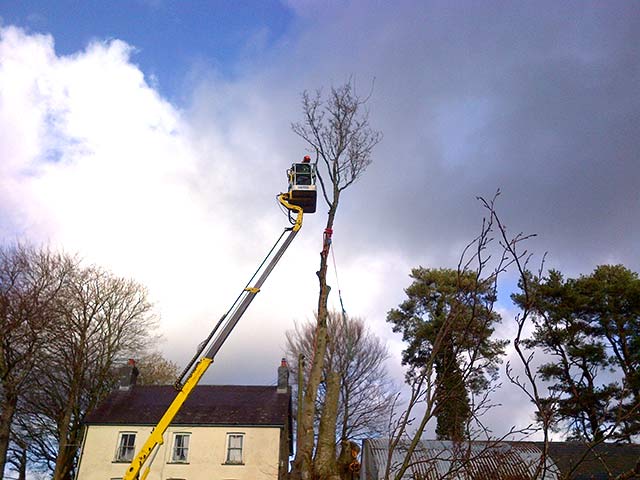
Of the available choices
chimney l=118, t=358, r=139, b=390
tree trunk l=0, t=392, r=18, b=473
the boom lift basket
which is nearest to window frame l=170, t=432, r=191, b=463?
chimney l=118, t=358, r=139, b=390

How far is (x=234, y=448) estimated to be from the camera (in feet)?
70.2

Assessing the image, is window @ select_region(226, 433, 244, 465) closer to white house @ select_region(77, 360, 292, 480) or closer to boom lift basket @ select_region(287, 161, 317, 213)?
white house @ select_region(77, 360, 292, 480)

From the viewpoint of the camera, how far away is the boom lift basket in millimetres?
13195

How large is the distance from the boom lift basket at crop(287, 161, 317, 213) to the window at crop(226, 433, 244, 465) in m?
13.0

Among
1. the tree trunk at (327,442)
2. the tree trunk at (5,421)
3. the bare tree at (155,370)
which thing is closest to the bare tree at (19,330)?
the tree trunk at (5,421)

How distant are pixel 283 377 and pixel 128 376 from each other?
25.7 ft

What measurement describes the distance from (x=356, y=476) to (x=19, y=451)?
24771mm

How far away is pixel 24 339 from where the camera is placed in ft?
66.7

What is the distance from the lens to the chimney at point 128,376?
24.8 metres

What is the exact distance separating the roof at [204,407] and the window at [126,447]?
547 mm

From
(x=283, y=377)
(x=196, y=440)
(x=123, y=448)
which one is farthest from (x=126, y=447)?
(x=283, y=377)

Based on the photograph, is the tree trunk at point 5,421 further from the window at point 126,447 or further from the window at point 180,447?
the window at point 180,447

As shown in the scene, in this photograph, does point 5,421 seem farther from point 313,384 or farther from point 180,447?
point 313,384

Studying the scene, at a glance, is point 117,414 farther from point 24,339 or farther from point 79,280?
point 79,280
